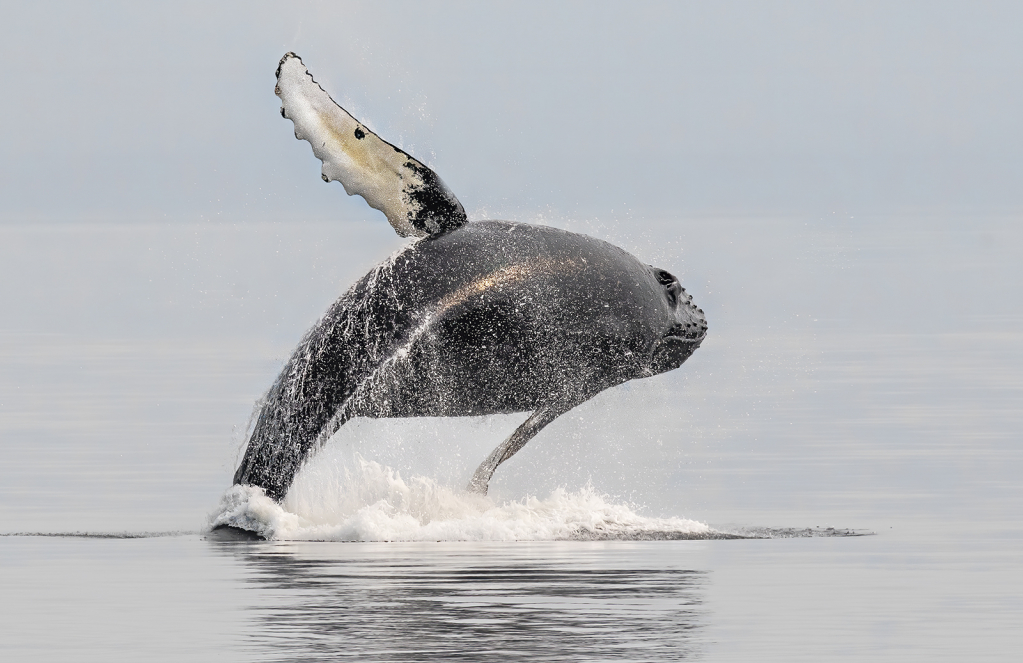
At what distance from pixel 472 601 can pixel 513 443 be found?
632 cm

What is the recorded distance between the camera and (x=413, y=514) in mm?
23141

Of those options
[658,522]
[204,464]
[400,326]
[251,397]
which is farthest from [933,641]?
[251,397]

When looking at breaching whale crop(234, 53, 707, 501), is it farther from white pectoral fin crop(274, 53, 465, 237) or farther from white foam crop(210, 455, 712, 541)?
white foam crop(210, 455, 712, 541)

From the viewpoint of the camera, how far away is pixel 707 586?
60.2 feet

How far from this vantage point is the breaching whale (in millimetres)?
22469

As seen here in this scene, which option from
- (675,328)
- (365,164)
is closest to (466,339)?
(365,164)

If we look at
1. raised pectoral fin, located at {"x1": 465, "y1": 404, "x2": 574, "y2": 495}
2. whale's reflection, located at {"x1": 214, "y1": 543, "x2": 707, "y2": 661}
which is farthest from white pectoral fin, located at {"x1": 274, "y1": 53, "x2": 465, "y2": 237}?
whale's reflection, located at {"x1": 214, "y1": 543, "x2": 707, "y2": 661}

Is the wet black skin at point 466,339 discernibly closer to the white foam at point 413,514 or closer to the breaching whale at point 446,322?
the breaching whale at point 446,322

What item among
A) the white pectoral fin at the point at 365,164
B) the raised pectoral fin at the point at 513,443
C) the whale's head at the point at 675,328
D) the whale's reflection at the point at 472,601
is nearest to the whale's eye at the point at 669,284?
the whale's head at the point at 675,328

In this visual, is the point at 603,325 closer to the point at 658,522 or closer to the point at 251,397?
the point at 658,522

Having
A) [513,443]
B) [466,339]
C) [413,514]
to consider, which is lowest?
[413,514]

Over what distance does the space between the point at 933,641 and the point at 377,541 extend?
716 centimetres

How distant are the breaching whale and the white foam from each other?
450mm

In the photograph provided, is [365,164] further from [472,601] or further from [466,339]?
[472,601]
